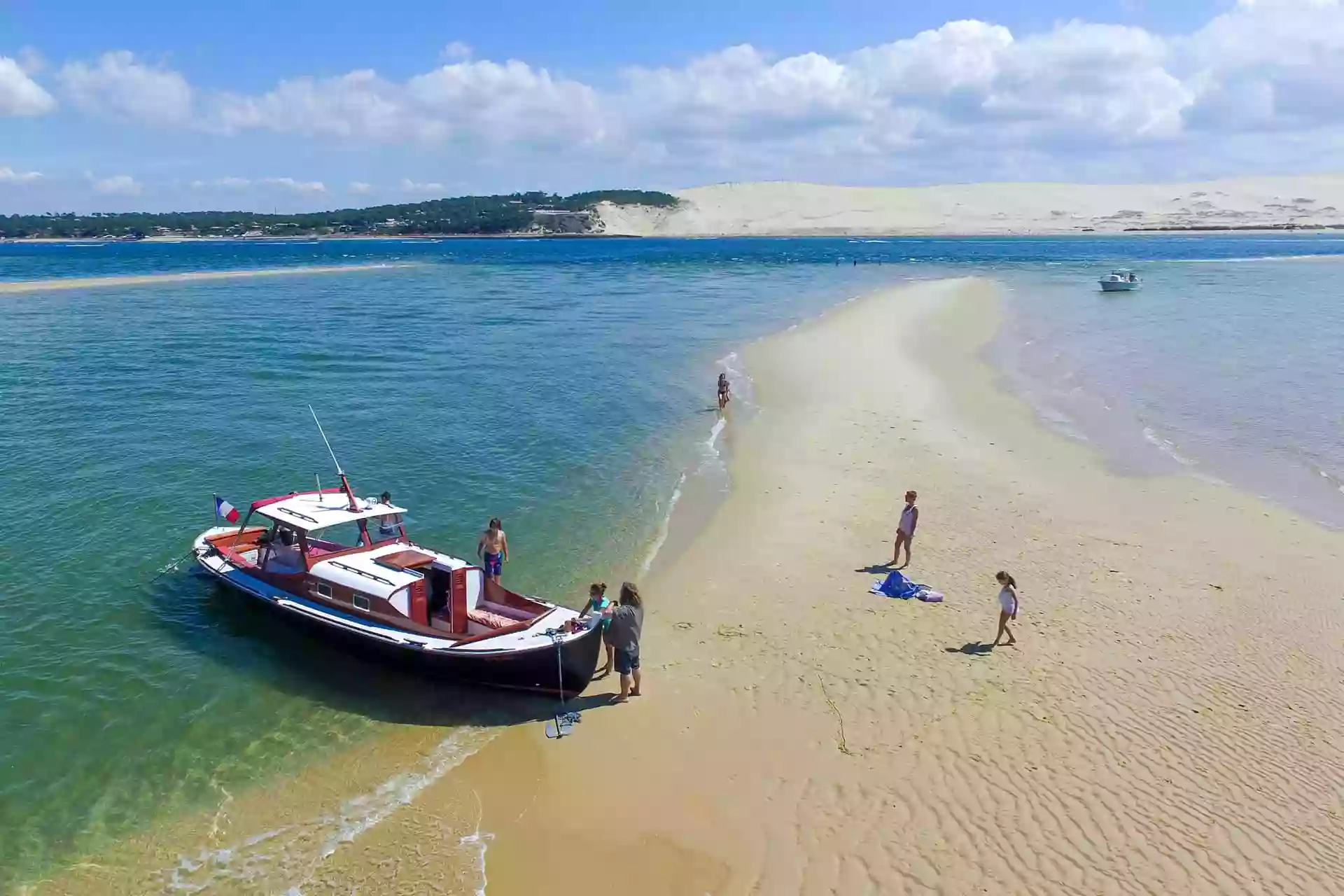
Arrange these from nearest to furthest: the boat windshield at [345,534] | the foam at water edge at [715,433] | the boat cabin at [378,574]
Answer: the boat cabin at [378,574], the boat windshield at [345,534], the foam at water edge at [715,433]

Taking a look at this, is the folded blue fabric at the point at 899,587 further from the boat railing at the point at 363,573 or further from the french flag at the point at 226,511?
the french flag at the point at 226,511

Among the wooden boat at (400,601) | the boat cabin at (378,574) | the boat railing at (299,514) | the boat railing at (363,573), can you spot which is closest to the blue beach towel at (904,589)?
the wooden boat at (400,601)

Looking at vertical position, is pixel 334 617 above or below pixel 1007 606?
below

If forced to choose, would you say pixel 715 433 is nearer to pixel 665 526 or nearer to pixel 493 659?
pixel 665 526

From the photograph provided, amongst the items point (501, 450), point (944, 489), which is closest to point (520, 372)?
point (501, 450)

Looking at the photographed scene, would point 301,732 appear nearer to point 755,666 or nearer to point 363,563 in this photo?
point 363,563

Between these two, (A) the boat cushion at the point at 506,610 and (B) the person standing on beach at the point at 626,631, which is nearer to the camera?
(B) the person standing on beach at the point at 626,631

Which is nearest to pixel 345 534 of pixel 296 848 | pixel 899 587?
pixel 296 848
